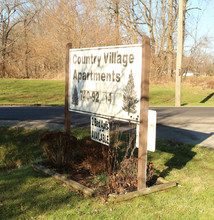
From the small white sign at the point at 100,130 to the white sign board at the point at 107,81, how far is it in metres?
0.14

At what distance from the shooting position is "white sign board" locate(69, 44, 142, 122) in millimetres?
5051

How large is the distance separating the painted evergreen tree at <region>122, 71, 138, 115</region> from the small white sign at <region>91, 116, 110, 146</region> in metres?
0.69

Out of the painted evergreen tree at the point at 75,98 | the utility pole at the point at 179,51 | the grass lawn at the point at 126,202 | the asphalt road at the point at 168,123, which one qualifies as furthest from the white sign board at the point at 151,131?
the utility pole at the point at 179,51

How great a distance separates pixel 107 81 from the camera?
571 cm

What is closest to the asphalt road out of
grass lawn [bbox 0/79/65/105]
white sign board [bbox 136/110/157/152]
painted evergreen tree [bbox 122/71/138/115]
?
white sign board [bbox 136/110/157/152]

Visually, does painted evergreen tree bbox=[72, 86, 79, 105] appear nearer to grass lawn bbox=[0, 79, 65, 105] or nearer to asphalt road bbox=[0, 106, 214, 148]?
asphalt road bbox=[0, 106, 214, 148]

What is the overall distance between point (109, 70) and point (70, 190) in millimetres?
2219

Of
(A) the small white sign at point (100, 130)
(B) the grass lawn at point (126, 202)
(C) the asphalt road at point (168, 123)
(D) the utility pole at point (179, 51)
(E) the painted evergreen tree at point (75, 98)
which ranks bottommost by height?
(B) the grass lawn at point (126, 202)

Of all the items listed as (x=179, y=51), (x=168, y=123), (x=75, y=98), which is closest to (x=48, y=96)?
(x=179, y=51)

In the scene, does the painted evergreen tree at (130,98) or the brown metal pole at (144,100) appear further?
the painted evergreen tree at (130,98)

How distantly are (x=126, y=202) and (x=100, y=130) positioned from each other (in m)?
1.57

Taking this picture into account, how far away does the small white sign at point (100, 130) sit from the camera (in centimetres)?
577

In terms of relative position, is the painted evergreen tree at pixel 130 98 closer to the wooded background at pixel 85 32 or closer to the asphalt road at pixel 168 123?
the asphalt road at pixel 168 123

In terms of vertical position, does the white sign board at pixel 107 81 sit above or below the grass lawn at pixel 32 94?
above
